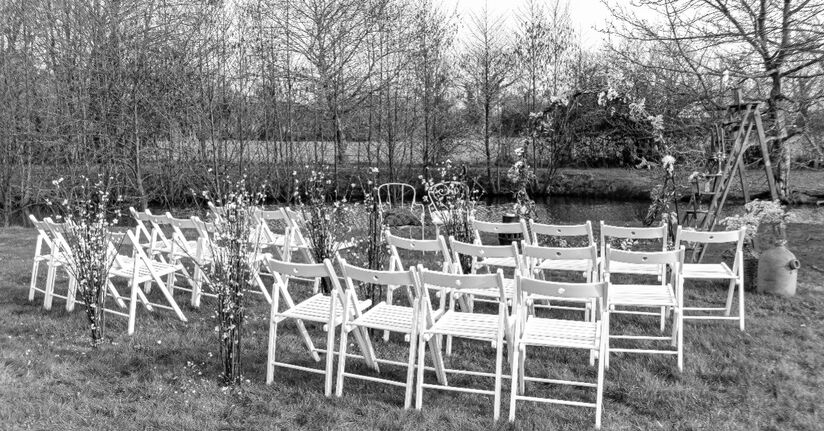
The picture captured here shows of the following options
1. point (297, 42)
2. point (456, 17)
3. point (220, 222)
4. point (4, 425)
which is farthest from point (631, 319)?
point (456, 17)

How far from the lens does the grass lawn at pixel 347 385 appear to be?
10.7ft

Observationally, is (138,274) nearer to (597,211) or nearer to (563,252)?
(563,252)

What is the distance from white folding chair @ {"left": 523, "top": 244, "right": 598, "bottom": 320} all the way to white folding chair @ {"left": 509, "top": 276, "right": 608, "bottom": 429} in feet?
0.56

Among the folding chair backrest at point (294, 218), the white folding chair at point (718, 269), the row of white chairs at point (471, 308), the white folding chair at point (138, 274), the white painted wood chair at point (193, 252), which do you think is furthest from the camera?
the folding chair backrest at point (294, 218)

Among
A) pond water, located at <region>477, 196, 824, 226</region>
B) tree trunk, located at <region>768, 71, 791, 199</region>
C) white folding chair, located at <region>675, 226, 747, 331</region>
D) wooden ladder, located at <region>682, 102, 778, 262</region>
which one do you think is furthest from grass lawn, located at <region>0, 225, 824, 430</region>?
pond water, located at <region>477, 196, 824, 226</region>

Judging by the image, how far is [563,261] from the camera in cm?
541

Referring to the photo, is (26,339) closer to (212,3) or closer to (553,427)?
(553,427)

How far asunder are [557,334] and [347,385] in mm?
1185

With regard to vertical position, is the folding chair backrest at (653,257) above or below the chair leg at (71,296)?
above

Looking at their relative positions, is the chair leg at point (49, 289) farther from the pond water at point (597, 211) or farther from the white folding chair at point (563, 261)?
the pond water at point (597, 211)

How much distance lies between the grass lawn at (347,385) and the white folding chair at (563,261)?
43 cm

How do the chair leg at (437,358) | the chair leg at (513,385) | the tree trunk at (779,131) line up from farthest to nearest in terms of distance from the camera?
the tree trunk at (779,131) → the chair leg at (437,358) → the chair leg at (513,385)

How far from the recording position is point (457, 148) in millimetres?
18375

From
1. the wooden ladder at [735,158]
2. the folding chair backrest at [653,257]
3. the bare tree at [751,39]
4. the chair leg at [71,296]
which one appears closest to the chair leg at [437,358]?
the folding chair backrest at [653,257]
